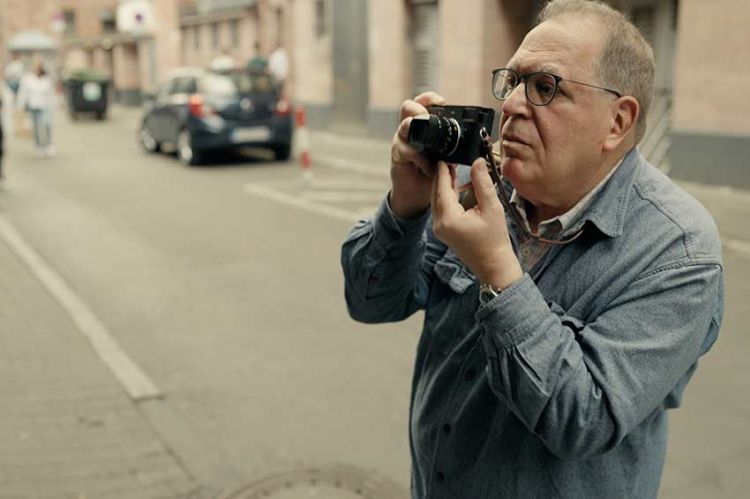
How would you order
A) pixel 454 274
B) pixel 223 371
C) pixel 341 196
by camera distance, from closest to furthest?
pixel 454 274 < pixel 223 371 < pixel 341 196

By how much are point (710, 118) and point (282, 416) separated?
8409mm

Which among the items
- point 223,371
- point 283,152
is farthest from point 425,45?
point 223,371

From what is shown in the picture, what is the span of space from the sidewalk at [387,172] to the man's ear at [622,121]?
6.81 meters

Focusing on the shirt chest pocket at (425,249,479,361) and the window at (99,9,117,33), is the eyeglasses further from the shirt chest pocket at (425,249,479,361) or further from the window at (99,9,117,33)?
the window at (99,9,117,33)

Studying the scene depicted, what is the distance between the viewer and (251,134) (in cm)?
1462

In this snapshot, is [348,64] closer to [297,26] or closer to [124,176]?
[297,26]

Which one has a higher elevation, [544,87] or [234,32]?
[234,32]

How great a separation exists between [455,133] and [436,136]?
4 centimetres

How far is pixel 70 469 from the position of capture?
12.1ft

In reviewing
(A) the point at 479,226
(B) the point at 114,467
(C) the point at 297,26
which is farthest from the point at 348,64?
(A) the point at 479,226

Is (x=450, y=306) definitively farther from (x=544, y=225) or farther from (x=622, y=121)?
(x=622, y=121)

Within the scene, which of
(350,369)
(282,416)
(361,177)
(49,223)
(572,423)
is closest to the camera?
(572,423)

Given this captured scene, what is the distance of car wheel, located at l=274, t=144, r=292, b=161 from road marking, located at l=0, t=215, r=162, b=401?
7.25 metres

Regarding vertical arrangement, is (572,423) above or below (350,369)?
above
